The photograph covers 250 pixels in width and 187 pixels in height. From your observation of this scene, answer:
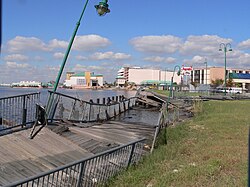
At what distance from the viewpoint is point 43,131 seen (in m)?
9.59

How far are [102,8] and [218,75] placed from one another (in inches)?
5556

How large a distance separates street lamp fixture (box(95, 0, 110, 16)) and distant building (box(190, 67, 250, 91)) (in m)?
118

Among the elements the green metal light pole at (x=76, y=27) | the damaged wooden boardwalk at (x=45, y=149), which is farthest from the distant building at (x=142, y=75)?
the damaged wooden boardwalk at (x=45, y=149)

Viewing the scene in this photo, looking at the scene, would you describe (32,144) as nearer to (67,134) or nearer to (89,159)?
(67,134)

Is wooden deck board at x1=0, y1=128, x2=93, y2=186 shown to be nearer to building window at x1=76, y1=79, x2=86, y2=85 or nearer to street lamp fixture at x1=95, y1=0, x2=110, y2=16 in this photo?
street lamp fixture at x1=95, y1=0, x2=110, y2=16

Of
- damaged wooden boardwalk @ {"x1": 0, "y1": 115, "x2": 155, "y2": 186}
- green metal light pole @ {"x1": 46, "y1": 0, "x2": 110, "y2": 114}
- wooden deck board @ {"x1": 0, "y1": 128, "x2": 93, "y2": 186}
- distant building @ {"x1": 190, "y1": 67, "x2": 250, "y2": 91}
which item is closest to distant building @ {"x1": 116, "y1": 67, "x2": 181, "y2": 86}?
distant building @ {"x1": 190, "y1": 67, "x2": 250, "y2": 91}

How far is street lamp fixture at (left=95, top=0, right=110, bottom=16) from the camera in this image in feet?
34.9

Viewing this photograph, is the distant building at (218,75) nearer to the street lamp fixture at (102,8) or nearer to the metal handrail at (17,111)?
the street lamp fixture at (102,8)

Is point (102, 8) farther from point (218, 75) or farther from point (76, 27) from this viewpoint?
point (218, 75)

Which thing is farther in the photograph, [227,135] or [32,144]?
[227,135]

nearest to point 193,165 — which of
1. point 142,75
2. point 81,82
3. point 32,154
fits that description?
point 32,154

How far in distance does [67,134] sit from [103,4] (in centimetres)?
446

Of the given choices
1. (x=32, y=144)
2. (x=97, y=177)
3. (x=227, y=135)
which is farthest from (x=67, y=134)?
(x=227, y=135)

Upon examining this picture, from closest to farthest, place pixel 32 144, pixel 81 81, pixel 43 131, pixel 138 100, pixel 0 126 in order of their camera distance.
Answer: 1. pixel 32 144
2. pixel 43 131
3. pixel 0 126
4. pixel 138 100
5. pixel 81 81
